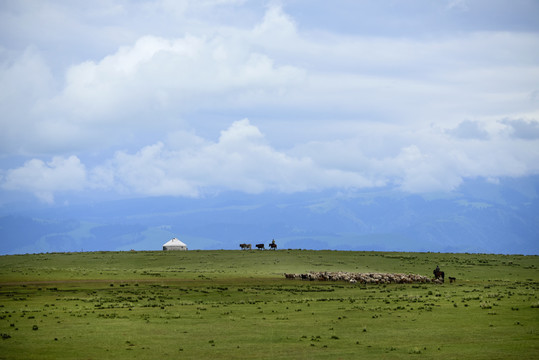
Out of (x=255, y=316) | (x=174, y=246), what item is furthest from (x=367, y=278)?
(x=174, y=246)

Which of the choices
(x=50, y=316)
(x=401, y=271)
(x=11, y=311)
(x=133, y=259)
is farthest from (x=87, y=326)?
(x=133, y=259)

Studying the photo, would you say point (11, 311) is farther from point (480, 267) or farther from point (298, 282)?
point (480, 267)

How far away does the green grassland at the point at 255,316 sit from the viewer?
117 feet

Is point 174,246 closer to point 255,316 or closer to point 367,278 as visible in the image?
point 367,278

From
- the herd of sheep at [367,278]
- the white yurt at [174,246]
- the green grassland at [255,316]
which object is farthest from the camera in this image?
the white yurt at [174,246]

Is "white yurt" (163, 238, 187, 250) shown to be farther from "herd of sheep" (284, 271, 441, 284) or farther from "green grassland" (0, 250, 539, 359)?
"herd of sheep" (284, 271, 441, 284)

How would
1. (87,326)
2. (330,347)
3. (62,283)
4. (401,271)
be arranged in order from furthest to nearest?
1. (401,271)
2. (62,283)
3. (87,326)
4. (330,347)

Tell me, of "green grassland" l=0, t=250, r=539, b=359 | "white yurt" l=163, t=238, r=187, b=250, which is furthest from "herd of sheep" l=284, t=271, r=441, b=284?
"white yurt" l=163, t=238, r=187, b=250

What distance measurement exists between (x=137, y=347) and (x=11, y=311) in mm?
19395

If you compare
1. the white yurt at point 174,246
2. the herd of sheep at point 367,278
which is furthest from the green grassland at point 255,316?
the white yurt at point 174,246

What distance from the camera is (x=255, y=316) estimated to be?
49438mm

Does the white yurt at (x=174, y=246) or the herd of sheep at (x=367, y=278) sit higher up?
the white yurt at (x=174, y=246)

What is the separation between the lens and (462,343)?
36938mm

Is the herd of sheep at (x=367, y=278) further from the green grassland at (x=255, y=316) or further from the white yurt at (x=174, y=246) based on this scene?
the white yurt at (x=174, y=246)
